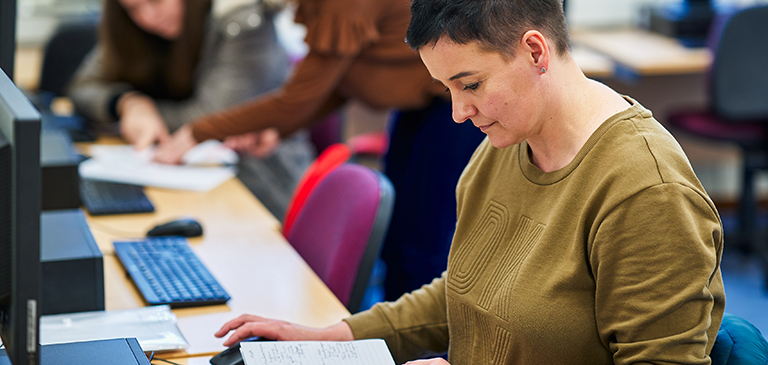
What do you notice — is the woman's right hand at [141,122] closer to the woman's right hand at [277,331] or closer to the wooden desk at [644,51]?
the woman's right hand at [277,331]

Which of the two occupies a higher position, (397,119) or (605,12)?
(605,12)

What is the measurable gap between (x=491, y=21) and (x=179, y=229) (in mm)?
1017

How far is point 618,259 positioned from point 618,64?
2.86 meters

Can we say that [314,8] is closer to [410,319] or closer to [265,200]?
[265,200]

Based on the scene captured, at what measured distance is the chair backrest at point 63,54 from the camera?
3.42 meters

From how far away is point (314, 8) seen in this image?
6.23 ft

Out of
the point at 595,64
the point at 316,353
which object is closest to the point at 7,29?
the point at 316,353

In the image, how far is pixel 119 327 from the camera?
3.93 feet

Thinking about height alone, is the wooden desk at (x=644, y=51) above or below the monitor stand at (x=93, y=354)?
above

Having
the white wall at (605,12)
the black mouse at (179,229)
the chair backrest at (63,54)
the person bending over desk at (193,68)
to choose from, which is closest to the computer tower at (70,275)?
the black mouse at (179,229)

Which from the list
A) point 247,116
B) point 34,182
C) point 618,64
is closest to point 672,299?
point 34,182

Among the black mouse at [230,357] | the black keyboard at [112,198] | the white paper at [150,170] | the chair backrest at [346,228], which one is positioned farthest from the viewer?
the white paper at [150,170]

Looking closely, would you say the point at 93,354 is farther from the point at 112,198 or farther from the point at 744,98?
the point at 744,98

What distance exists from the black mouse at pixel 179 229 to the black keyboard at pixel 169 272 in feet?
0.11
